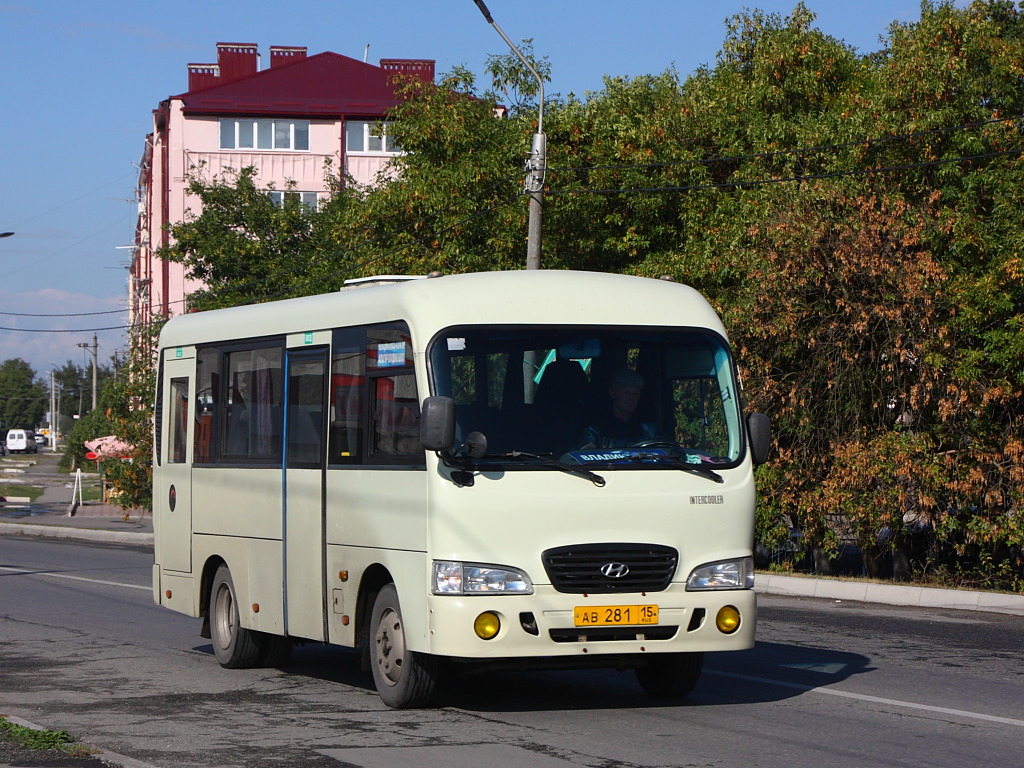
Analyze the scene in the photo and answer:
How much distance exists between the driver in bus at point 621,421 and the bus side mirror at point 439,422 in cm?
97

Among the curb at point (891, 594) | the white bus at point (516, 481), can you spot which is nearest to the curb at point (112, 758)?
the white bus at point (516, 481)

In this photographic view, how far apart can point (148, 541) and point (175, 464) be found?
68.8 ft

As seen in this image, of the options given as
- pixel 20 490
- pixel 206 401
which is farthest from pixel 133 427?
pixel 20 490

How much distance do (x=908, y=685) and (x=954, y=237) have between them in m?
11.5

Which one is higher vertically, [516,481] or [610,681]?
[516,481]

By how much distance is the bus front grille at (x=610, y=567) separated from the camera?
8.73 metres

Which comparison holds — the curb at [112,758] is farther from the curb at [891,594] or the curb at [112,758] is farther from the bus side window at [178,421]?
the curb at [891,594]

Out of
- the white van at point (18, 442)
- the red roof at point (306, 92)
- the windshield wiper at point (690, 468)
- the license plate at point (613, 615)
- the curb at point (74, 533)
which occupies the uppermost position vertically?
the red roof at point (306, 92)

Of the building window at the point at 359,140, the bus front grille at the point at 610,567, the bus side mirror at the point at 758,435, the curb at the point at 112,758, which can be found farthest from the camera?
the building window at the point at 359,140

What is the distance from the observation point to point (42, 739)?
26.1ft

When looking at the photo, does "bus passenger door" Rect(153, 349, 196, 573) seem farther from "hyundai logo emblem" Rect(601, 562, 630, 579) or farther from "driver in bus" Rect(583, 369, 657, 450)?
"hyundai logo emblem" Rect(601, 562, 630, 579)

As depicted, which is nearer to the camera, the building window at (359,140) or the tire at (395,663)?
the tire at (395,663)

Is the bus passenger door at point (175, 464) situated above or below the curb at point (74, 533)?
above

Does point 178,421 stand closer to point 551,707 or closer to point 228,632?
point 228,632
